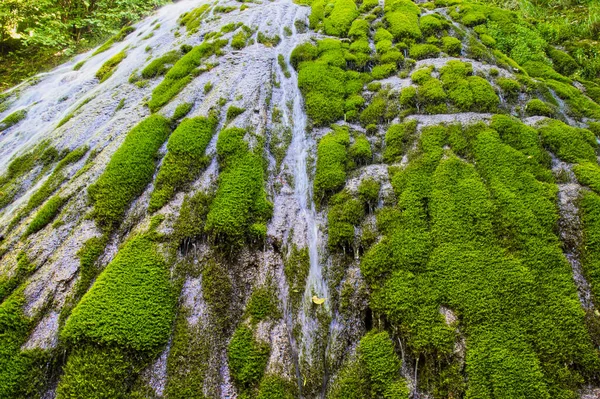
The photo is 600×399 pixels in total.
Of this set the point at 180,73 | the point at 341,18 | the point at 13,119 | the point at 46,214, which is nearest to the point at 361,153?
the point at 180,73

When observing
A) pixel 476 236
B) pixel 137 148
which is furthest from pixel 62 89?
pixel 476 236

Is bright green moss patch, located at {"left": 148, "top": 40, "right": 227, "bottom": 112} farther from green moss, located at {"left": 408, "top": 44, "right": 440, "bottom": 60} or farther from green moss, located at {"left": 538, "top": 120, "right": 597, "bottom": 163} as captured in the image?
green moss, located at {"left": 538, "top": 120, "right": 597, "bottom": 163}

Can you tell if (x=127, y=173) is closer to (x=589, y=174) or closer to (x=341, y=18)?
(x=589, y=174)

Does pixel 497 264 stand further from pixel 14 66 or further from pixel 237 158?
pixel 14 66

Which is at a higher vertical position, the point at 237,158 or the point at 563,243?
the point at 237,158

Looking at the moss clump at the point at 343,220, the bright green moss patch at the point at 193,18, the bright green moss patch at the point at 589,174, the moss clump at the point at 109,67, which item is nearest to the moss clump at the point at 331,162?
the moss clump at the point at 343,220

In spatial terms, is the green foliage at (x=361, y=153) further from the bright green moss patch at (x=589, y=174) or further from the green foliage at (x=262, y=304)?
the bright green moss patch at (x=589, y=174)
